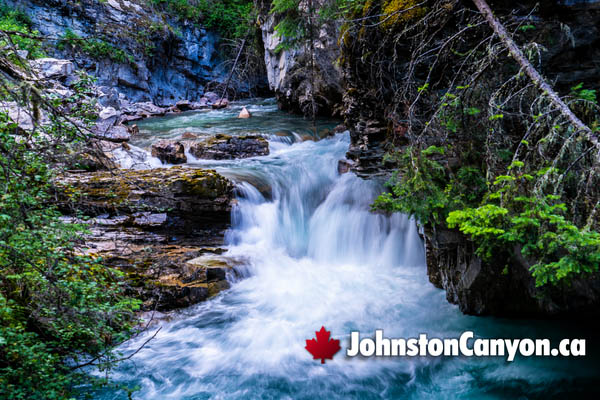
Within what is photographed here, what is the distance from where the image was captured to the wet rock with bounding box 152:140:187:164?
35.8ft

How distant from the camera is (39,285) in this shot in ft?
10.6

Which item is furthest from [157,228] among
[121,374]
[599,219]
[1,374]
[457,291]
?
[599,219]

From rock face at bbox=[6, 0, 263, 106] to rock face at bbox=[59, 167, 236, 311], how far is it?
15.9m

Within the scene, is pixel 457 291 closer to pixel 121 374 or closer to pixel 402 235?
pixel 402 235

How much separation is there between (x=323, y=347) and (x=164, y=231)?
3818mm

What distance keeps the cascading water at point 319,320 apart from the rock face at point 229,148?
240 cm

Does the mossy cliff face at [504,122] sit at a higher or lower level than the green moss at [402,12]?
lower

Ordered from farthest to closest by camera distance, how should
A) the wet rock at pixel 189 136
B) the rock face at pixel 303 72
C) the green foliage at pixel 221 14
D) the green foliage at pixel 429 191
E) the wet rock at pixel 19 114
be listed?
the green foliage at pixel 221 14, the wet rock at pixel 189 136, the rock face at pixel 303 72, the green foliage at pixel 429 191, the wet rock at pixel 19 114

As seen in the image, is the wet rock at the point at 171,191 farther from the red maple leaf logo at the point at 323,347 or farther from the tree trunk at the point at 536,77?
the tree trunk at the point at 536,77

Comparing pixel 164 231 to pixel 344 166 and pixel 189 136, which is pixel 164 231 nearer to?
pixel 344 166

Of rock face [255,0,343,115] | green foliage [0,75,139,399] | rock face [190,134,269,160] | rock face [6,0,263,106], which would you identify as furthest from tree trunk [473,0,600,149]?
rock face [6,0,263,106]

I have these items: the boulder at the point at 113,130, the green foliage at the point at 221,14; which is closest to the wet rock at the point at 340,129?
the boulder at the point at 113,130

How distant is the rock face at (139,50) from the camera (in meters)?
22.7

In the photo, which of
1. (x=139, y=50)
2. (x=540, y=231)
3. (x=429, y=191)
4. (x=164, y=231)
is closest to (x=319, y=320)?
(x=429, y=191)
